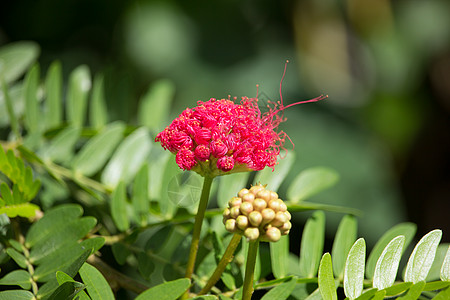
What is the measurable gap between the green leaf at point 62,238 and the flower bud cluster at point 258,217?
0.25 metres

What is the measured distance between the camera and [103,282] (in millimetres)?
734

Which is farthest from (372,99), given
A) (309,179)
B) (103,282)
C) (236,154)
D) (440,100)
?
(103,282)

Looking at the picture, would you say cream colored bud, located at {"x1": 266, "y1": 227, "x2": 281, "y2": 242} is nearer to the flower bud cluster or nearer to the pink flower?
the flower bud cluster

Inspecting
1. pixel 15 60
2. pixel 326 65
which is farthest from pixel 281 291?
pixel 326 65

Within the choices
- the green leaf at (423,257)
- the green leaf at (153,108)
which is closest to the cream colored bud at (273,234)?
the green leaf at (423,257)

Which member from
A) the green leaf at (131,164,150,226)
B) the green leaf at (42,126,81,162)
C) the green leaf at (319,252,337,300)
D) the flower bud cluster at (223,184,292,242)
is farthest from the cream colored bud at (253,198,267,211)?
the green leaf at (42,126,81,162)

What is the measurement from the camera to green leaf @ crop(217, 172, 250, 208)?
43.3 inches

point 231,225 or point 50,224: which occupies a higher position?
point 231,225

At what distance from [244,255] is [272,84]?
75.6 inches

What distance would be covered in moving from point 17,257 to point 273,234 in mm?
425

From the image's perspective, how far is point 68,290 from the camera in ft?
2.24

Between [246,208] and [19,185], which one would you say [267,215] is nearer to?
[246,208]

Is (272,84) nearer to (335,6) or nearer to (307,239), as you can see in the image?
(335,6)

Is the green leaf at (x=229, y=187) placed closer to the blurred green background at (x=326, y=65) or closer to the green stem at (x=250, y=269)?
the green stem at (x=250, y=269)
